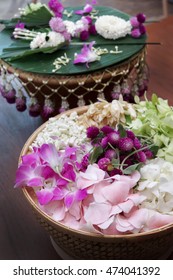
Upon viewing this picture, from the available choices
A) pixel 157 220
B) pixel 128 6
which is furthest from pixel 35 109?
pixel 128 6

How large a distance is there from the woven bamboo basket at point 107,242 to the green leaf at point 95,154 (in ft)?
0.34

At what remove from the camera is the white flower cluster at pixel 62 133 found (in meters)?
0.65

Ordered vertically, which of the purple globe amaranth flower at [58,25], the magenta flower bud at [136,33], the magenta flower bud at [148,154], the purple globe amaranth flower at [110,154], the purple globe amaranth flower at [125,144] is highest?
the purple globe amaranth flower at [58,25]

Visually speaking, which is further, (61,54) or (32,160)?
(61,54)

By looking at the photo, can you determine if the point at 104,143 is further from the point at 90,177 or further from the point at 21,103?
the point at 21,103

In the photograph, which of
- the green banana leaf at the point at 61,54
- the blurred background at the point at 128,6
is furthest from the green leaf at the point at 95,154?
the blurred background at the point at 128,6

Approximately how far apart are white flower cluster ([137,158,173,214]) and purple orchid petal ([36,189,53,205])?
13 cm

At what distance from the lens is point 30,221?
72 centimetres

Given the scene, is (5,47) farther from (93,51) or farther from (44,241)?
(44,241)

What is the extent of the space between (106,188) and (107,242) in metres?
0.07

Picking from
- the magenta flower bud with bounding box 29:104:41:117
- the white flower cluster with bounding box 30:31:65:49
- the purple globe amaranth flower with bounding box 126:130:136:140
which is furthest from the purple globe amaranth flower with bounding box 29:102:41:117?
the purple globe amaranth flower with bounding box 126:130:136:140

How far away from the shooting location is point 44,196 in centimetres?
56

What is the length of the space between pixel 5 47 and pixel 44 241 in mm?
461

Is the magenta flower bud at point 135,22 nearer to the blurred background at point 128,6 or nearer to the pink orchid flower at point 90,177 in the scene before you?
the pink orchid flower at point 90,177
